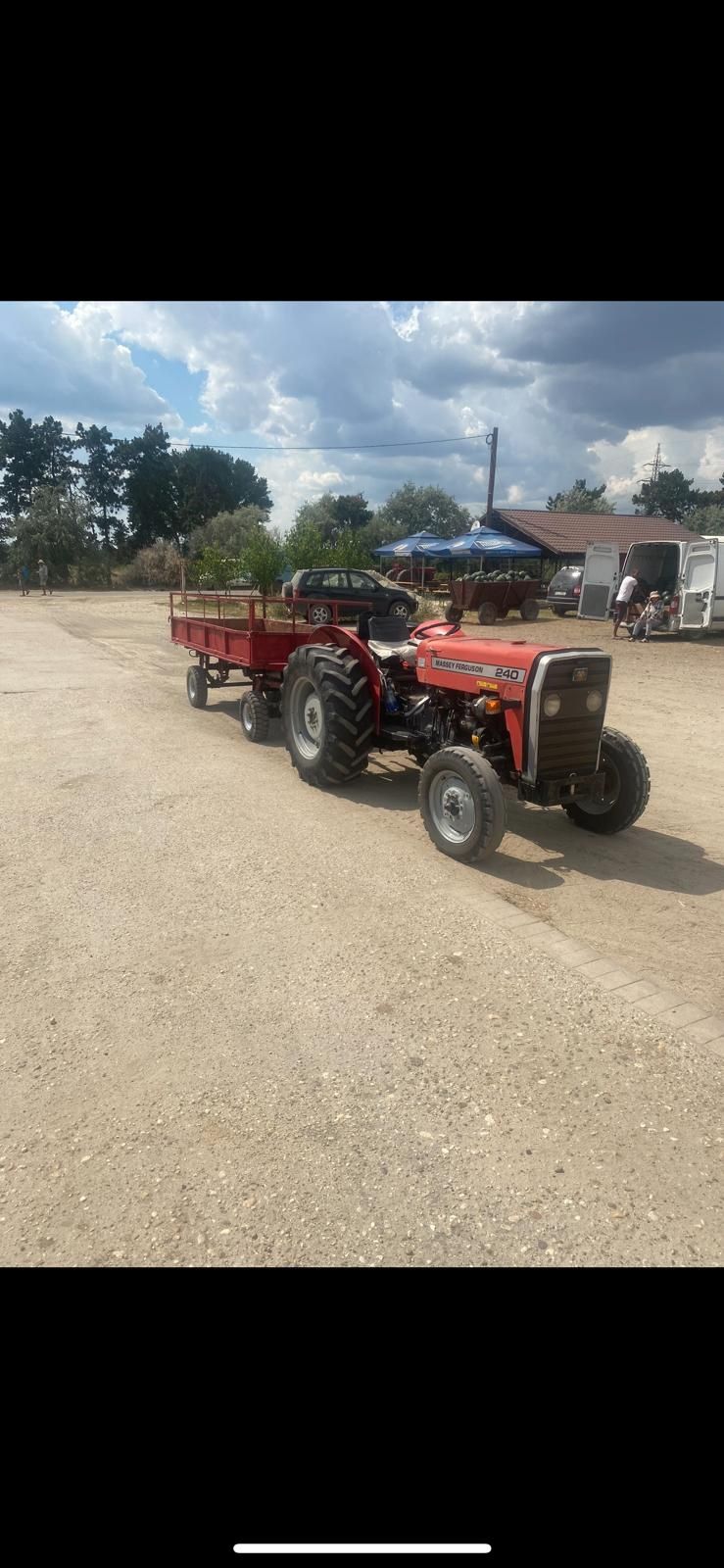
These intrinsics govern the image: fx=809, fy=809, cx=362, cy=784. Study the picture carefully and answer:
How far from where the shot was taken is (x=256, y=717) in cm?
820

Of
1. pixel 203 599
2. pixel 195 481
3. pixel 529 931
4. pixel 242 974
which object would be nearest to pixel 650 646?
pixel 203 599

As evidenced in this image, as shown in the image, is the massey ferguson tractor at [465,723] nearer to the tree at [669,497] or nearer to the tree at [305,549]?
the tree at [305,549]

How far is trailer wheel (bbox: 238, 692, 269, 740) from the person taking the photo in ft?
26.9

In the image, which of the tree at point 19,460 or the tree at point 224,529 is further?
the tree at point 19,460

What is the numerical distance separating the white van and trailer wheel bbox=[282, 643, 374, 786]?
1214cm

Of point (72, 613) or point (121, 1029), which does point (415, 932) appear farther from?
point (72, 613)

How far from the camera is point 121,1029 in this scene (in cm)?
316

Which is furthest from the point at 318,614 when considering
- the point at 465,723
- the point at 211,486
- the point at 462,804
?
the point at 211,486

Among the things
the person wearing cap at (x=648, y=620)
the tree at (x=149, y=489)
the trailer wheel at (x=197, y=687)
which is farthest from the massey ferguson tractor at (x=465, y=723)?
the tree at (x=149, y=489)

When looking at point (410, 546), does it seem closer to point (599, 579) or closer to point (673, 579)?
point (599, 579)

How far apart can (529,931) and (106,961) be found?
2006 millimetres

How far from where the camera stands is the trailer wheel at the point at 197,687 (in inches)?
389

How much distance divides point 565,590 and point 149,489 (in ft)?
144

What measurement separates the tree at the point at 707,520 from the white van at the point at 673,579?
57.3 meters
